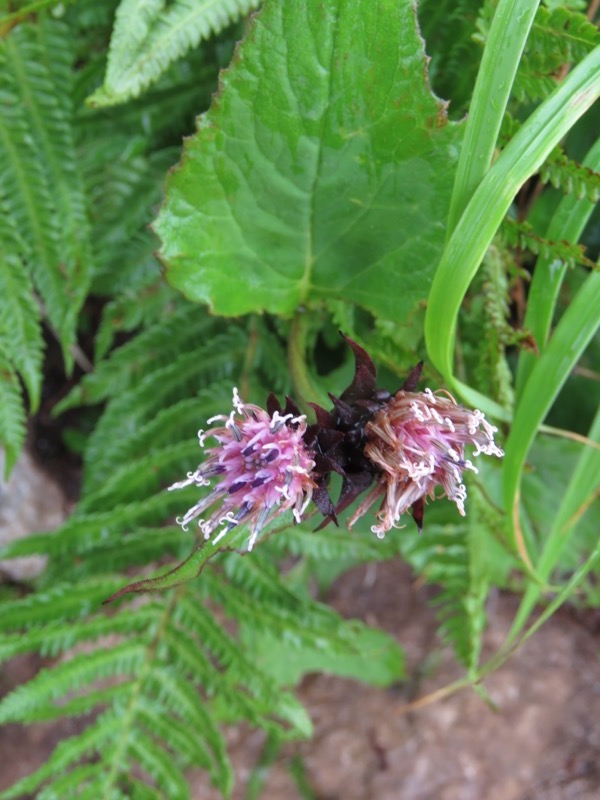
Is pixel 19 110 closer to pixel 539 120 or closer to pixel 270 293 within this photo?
pixel 270 293

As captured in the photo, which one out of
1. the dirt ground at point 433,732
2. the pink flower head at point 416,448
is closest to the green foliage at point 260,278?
the pink flower head at point 416,448

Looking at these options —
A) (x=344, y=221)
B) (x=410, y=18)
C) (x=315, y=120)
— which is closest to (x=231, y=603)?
(x=344, y=221)

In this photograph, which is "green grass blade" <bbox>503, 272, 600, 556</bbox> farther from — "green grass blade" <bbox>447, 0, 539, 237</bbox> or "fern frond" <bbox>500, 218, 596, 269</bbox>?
"green grass blade" <bbox>447, 0, 539, 237</bbox>

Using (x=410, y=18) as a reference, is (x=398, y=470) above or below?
below

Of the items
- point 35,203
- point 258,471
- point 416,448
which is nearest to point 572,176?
point 416,448

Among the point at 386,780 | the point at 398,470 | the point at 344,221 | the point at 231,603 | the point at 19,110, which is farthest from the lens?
the point at 386,780

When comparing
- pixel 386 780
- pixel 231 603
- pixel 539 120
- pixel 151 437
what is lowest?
pixel 386 780
